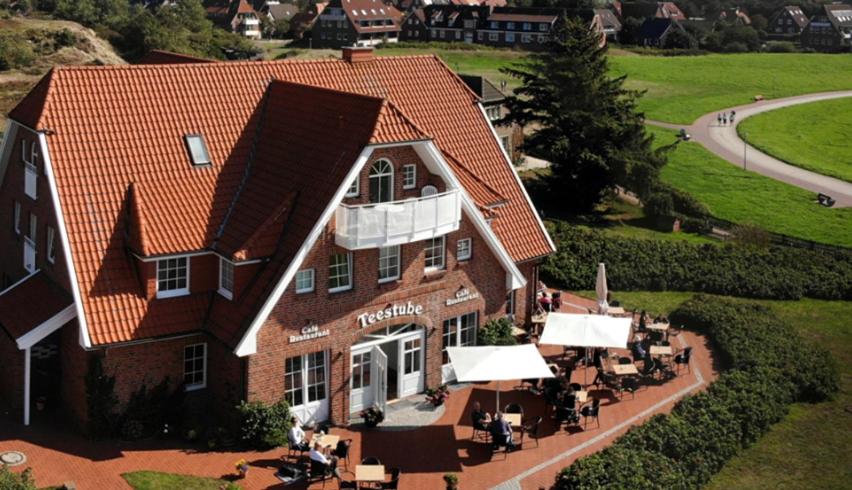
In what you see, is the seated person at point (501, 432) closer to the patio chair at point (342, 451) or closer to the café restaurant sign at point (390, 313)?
the patio chair at point (342, 451)

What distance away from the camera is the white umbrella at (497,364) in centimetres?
3000

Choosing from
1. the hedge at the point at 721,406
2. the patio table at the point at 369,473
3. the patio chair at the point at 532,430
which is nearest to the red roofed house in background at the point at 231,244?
the patio chair at the point at 532,430

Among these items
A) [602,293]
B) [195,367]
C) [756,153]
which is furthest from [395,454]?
[756,153]

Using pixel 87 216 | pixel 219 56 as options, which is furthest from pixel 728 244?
pixel 219 56

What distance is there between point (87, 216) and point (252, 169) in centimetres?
546

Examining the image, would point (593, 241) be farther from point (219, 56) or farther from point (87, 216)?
point (219, 56)

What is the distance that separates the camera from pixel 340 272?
30234 millimetres

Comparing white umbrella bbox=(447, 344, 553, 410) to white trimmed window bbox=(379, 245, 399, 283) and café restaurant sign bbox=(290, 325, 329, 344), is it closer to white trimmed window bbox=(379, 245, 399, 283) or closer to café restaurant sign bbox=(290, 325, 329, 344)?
white trimmed window bbox=(379, 245, 399, 283)

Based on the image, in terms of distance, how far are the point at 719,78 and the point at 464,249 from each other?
352ft

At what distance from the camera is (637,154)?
2302 inches

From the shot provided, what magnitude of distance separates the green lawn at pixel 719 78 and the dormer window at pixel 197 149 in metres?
78.1

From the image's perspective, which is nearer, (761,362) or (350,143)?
(350,143)

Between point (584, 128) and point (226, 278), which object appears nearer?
point (226, 278)

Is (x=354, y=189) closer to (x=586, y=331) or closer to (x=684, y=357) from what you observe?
(x=586, y=331)
